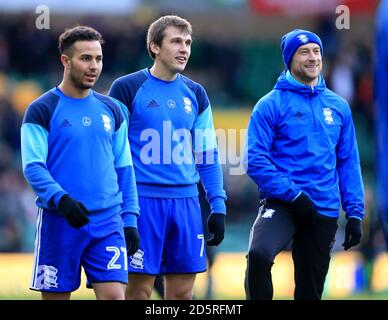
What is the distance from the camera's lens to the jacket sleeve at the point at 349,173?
923 cm

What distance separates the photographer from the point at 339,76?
954 inches

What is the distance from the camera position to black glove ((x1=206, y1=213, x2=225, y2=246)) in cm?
926

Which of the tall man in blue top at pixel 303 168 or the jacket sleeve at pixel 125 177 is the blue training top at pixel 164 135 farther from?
the jacket sleeve at pixel 125 177

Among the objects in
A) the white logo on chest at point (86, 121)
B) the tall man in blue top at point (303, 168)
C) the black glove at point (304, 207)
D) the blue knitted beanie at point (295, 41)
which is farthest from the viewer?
the blue knitted beanie at point (295, 41)

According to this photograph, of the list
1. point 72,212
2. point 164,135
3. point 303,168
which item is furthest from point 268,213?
point 72,212

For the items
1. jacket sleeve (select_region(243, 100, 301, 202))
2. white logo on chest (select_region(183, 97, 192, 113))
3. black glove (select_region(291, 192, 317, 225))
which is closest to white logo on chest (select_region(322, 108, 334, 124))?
jacket sleeve (select_region(243, 100, 301, 202))

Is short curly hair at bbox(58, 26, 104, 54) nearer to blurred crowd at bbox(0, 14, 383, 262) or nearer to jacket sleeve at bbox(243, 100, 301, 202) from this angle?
jacket sleeve at bbox(243, 100, 301, 202)

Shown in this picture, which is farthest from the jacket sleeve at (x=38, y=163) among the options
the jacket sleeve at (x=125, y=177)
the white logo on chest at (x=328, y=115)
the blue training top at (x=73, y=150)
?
the white logo on chest at (x=328, y=115)

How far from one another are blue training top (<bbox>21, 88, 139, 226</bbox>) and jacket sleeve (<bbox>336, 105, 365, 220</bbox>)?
1761mm

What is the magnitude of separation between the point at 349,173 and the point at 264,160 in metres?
0.67

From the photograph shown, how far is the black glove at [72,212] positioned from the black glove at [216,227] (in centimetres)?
144

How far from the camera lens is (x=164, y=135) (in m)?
9.29

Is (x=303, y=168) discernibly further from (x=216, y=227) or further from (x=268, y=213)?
(x=216, y=227)
